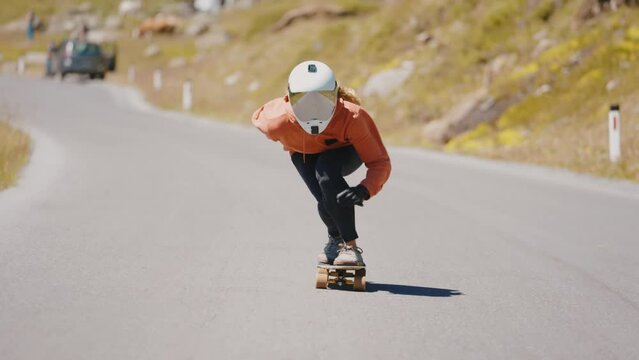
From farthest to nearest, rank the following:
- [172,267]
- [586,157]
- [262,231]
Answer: [586,157] < [262,231] < [172,267]

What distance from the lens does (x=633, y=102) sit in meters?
18.3

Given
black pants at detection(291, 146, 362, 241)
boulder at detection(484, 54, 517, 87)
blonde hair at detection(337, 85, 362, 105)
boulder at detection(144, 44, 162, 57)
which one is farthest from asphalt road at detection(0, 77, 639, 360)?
boulder at detection(144, 44, 162, 57)

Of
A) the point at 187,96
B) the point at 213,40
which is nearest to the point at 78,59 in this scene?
the point at 213,40

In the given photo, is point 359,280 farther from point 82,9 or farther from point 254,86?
point 82,9

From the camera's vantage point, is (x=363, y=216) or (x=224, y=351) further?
(x=363, y=216)

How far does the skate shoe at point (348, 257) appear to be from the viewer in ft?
23.0

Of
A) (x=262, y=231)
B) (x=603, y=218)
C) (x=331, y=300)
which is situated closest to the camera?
(x=331, y=300)

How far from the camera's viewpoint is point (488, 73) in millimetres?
23781

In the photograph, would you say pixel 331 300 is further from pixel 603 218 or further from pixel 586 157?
pixel 586 157

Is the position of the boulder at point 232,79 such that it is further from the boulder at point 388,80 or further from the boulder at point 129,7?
the boulder at point 129,7

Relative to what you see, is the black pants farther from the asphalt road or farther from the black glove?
the asphalt road

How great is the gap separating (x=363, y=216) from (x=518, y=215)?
1544mm

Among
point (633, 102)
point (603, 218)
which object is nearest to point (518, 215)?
point (603, 218)

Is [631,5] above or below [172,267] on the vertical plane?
above
